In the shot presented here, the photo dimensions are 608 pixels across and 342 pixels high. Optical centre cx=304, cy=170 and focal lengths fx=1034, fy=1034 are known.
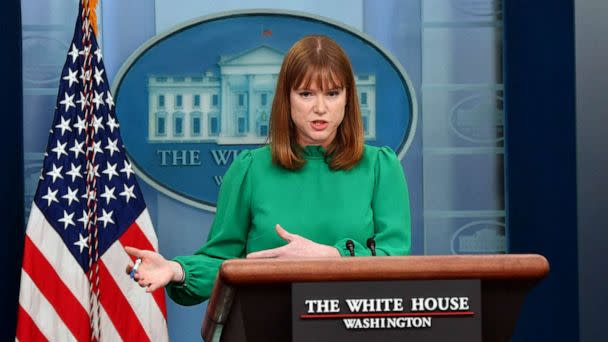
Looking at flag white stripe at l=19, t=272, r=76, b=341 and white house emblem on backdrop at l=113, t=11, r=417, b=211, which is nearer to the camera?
flag white stripe at l=19, t=272, r=76, b=341

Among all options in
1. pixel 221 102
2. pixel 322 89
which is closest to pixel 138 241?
pixel 221 102

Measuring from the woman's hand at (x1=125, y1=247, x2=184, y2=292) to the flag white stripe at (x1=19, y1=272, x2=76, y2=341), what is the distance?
6.52 feet

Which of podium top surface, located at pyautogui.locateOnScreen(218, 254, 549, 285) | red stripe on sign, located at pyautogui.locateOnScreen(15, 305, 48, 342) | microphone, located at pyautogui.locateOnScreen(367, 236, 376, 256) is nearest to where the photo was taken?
podium top surface, located at pyautogui.locateOnScreen(218, 254, 549, 285)

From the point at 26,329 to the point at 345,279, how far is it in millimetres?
2507

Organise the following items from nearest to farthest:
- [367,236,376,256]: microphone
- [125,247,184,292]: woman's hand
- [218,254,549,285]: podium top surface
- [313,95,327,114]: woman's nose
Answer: [218,254,549,285]: podium top surface, [125,247,184,292]: woman's hand, [367,236,376,256]: microphone, [313,95,327,114]: woman's nose

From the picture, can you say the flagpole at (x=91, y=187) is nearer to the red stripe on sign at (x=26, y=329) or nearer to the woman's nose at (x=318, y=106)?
the red stripe on sign at (x=26, y=329)

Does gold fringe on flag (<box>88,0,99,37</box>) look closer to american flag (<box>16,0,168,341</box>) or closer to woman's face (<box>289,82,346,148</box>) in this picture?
american flag (<box>16,0,168,341</box>)

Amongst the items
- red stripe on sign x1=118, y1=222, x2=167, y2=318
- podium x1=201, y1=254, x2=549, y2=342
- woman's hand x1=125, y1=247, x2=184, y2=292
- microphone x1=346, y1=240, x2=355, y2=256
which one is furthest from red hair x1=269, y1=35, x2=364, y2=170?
red stripe on sign x1=118, y1=222, x2=167, y2=318

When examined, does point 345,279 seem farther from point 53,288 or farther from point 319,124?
point 53,288

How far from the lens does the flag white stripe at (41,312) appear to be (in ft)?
12.7

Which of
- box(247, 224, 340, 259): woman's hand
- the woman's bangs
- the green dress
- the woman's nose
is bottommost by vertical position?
box(247, 224, 340, 259): woman's hand

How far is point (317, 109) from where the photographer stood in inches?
A: 90.4

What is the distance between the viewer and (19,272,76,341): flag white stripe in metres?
3.88

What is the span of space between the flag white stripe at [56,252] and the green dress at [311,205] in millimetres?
1640
